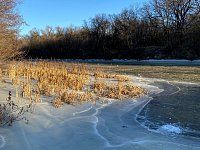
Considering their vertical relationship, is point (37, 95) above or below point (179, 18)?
below

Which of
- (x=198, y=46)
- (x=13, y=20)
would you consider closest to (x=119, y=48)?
(x=198, y=46)

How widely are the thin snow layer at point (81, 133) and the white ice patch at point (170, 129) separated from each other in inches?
2.8

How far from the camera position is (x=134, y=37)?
194ft

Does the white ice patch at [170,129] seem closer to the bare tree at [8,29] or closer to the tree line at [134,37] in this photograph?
the bare tree at [8,29]

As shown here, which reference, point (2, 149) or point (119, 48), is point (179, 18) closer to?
point (119, 48)

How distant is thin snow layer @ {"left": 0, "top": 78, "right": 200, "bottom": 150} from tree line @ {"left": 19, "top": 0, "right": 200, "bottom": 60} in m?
40.2

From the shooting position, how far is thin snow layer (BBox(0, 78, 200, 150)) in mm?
7863

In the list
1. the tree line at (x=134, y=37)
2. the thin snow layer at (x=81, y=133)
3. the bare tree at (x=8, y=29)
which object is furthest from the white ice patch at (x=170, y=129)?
the tree line at (x=134, y=37)

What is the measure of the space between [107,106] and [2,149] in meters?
5.24

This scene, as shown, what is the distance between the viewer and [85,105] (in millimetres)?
11875

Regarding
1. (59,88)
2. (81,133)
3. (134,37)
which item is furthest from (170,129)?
(134,37)

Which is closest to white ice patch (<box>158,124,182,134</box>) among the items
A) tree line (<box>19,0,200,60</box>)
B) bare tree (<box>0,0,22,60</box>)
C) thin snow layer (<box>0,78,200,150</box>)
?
thin snow layer (<box>0,78,200,150</box>)

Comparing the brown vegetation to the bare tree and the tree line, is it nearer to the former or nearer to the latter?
the bare tree

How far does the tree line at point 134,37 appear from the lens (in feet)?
177
